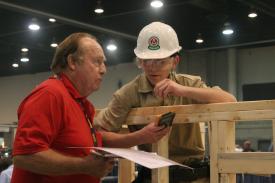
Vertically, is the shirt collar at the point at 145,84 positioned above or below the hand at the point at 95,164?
above

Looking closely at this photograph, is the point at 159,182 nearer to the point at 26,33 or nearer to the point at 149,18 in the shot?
the point at 149,18

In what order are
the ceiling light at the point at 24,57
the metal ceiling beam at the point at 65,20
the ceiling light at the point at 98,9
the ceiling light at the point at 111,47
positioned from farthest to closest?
the ceiling light at the point at 24,57, the ceiling light at the point at 111,47, the metal ceiling beam at the point at 65,20, the ceiling light at the point at 98,9

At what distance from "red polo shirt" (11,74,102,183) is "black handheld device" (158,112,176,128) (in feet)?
1.42

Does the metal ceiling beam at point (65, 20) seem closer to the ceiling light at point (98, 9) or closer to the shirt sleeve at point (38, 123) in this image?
the ceiling light at point (98, 9)

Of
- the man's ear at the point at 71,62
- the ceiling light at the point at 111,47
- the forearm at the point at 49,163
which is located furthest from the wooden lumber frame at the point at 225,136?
the ceiling light at the point at 111,47

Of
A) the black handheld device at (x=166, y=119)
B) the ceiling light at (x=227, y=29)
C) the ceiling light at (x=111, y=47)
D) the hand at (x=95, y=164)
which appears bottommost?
the hand at (x=95, y=164)

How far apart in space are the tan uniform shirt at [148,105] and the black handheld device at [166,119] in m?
0.43

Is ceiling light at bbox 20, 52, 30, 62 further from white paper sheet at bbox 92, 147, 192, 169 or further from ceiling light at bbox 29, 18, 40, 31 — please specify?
white paper sheet at bbox 92, 147, 192, 169

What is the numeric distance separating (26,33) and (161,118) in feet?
47.7

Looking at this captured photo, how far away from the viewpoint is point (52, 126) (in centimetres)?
234

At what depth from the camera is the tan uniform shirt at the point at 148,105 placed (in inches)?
128

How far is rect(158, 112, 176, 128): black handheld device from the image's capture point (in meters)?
2.77

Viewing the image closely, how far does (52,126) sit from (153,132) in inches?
28.8

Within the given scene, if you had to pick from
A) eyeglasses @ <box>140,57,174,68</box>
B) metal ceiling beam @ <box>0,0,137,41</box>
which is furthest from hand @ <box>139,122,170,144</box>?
metal ceiling beam @ <box>0,0,137,41</box>
